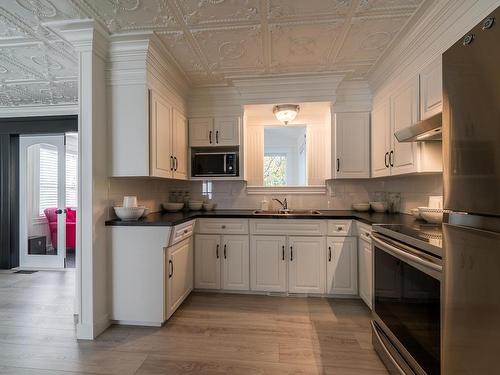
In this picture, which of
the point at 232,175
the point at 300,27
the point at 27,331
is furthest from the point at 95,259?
the point at 300,27

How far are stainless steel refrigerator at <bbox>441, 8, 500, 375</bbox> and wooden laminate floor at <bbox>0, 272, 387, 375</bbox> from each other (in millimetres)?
965

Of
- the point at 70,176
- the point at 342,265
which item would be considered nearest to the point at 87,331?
the point at 342,265

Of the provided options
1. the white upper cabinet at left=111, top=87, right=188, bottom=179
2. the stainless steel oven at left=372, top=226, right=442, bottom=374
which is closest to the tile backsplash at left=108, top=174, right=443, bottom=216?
the white upper cabinet at left=111, top=87, right=188, bottom=179

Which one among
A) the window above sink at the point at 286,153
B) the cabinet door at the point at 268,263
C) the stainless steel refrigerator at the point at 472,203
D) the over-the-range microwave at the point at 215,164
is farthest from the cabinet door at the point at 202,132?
the stainless steel refrigerator at the point at 472,203

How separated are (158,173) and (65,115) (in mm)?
2532

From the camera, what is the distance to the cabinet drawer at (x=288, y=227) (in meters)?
2.79

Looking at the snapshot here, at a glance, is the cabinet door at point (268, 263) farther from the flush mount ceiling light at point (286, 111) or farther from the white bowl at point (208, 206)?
the flush mount ceiling light at point (286, 111)

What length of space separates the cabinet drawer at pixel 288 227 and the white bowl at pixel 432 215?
0.93 m

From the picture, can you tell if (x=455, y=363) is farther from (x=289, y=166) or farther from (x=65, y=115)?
(x=65, y=115)

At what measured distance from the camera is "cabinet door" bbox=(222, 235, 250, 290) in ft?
9.45

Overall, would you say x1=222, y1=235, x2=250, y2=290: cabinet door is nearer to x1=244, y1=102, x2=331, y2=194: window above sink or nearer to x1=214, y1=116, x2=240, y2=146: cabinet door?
x1=244, y1=102, x2=331, y2=194: window above sink

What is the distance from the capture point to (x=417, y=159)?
2.08 meters

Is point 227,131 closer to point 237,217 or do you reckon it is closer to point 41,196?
point 237,217

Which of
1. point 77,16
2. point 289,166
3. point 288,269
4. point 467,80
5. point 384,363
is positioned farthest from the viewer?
point 289,166
